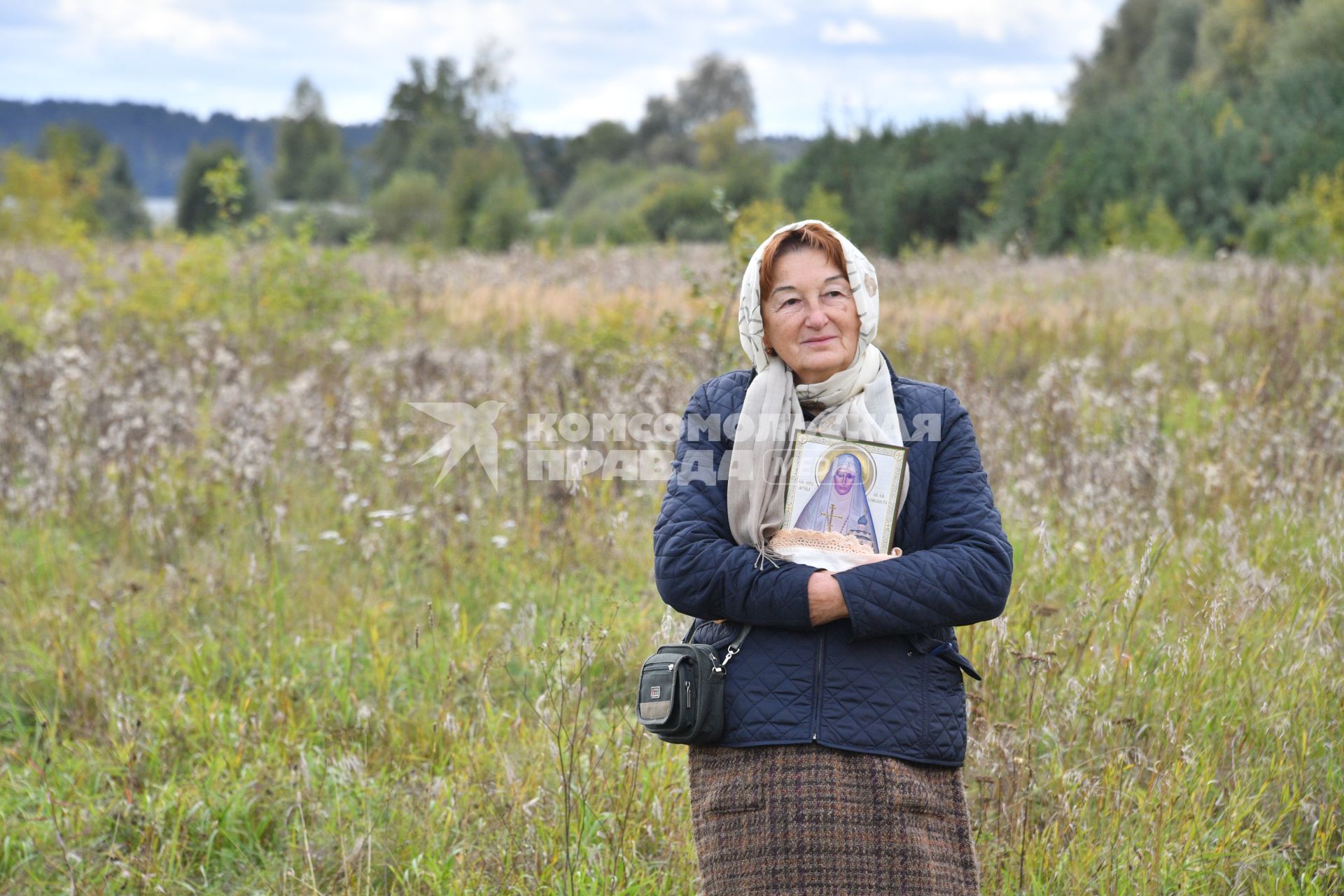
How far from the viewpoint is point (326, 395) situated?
730 cm

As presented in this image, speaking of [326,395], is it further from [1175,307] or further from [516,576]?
[1175,307]

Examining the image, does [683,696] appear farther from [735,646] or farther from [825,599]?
[825,599]

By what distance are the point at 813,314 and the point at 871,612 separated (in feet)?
1.92

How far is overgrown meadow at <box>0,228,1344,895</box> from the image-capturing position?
288 centimetres

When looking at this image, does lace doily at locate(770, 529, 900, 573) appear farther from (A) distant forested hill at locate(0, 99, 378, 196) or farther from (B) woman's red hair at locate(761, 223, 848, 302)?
(A) distant forested hill at locate(0, 99, 378, 196)

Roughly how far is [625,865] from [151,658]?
2.06 metres

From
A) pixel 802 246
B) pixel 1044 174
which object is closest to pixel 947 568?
pixel 802 246

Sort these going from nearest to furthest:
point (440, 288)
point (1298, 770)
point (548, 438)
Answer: point (1298, 770), point (548, 438), point (440, 288)

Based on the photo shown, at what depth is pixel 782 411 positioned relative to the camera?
2172 millimetres

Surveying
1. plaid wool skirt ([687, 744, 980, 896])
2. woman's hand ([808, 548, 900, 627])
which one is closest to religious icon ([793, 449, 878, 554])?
woman's hand ([808, 548, 900, 627])

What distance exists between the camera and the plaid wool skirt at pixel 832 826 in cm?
199

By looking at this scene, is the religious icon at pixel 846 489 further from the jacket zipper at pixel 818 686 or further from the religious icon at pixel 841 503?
the jacket zipper at pixel 818 686

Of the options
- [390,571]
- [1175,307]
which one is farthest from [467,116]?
[390,571]
